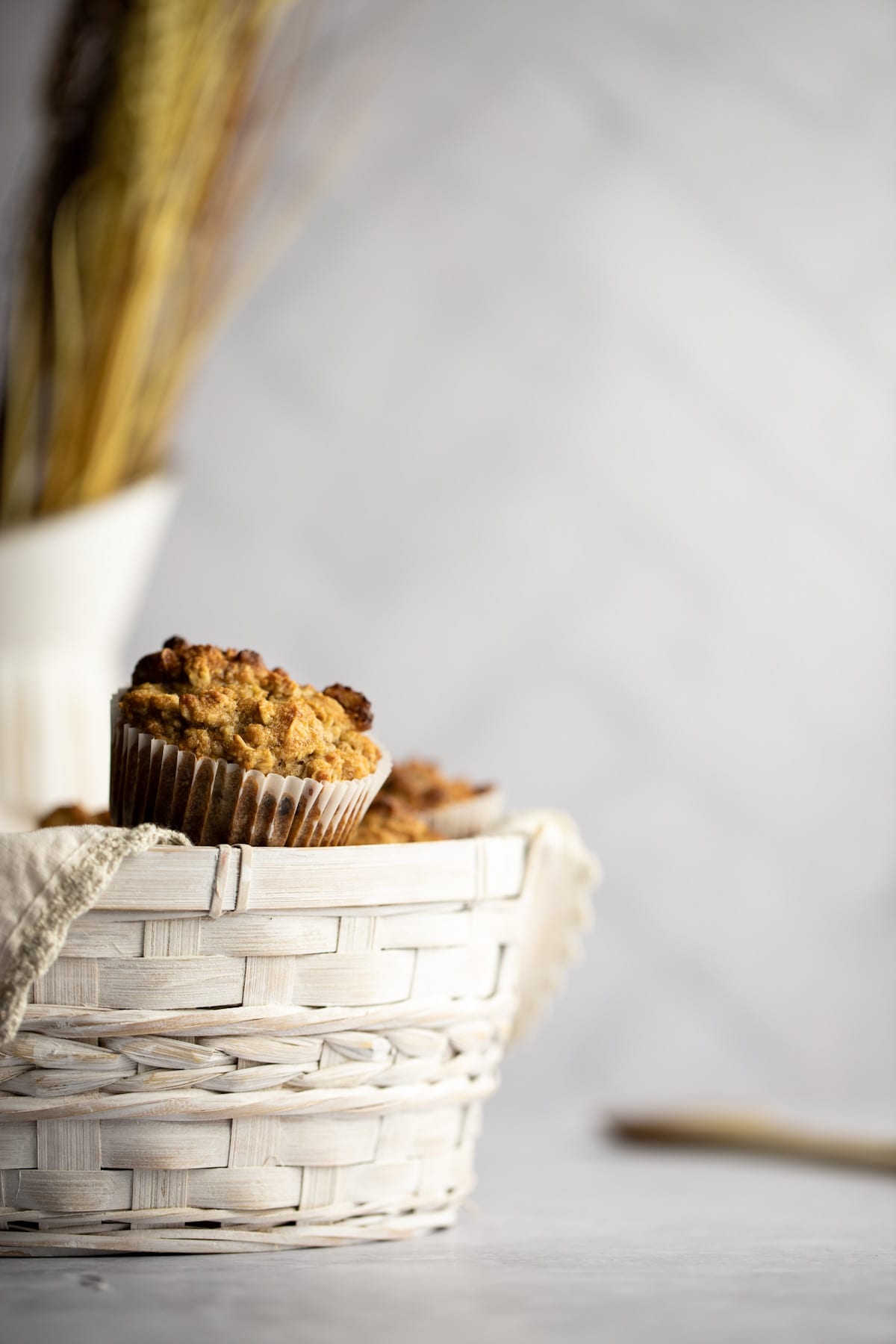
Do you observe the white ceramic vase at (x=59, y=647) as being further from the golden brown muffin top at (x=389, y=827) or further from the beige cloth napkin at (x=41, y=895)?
the beige cloth napkin at (x=41, y=895)

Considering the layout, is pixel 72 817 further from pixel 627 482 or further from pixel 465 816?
pixel 627 482

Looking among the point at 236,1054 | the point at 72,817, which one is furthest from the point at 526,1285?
the point at 72,817

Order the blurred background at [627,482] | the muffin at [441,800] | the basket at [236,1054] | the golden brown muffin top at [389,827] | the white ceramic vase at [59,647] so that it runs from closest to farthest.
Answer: the basket at [236,1054]
the golden brown muffin top at [389,827]
the muffin at [441,800]
the white ceramic vase at [59,647]
the blurred background at [627,482]

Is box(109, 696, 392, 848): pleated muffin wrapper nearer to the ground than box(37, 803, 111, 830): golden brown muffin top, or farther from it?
farther from it

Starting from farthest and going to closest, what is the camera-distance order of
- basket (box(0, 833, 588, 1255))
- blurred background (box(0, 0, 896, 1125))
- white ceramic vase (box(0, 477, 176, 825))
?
1. blurred background (box(0, 0, 896, 1125))
2. white ceramic vase (box(0, 477, 176, 825))
3. basket (box(0, 833, 588, 1255))

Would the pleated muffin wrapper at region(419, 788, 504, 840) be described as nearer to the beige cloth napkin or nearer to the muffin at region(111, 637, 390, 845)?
the muffin at region(111, 637, 390, 845)

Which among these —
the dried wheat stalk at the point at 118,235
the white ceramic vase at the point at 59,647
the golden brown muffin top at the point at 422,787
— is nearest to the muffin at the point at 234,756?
the golden brown muffin top at the point at 422,787

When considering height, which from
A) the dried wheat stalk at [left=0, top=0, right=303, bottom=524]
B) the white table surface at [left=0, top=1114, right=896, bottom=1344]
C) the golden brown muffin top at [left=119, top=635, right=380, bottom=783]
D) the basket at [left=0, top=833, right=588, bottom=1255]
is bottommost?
the white table surface at [left=0, top=1114, right=896, bottom=1344]

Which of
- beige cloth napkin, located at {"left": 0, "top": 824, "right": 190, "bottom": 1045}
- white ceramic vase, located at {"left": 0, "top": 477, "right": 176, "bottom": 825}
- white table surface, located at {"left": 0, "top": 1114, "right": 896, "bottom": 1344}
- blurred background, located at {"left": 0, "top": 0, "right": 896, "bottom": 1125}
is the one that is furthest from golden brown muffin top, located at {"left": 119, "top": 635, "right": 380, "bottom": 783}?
blurred background, located at {"left": 0, "top": 0, "right": 896, "bottom": 1125}
